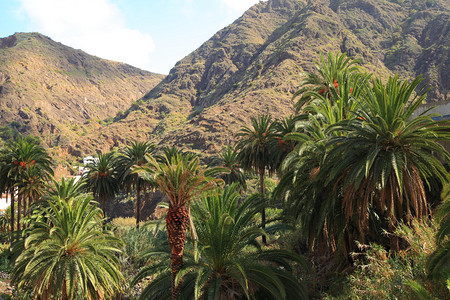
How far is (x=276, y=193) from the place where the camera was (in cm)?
1453

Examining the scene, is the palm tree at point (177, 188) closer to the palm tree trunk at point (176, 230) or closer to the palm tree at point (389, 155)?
the palm tree trunk at point (176, 230)

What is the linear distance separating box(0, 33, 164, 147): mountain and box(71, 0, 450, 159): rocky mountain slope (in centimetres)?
4098

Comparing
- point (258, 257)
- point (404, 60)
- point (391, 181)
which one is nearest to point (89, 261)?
point (258, 257)

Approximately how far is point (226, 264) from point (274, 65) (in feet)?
295

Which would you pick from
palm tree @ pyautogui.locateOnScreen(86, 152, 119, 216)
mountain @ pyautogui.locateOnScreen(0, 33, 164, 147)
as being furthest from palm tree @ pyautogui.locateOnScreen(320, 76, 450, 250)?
mountain @ pyautogui.locateOnScreen(0, 33, 164, 147)

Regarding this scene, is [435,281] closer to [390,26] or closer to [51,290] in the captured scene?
[51,290]

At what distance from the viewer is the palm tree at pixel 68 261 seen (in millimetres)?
13500

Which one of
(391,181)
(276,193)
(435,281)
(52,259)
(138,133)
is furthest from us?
(138,133)

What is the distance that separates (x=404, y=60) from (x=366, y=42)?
51.7 ft

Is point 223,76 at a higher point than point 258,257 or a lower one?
higher

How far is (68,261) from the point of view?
1397 centimetres

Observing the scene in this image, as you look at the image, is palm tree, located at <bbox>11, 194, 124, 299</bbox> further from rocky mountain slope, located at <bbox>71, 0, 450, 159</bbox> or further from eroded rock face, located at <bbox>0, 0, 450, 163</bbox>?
rocky mountain slope, located at <bbox>71, 0, 450, 159</bbox>

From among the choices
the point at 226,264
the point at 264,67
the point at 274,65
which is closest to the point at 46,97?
the point at 264,67

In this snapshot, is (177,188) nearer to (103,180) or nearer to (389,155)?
(389,155)
